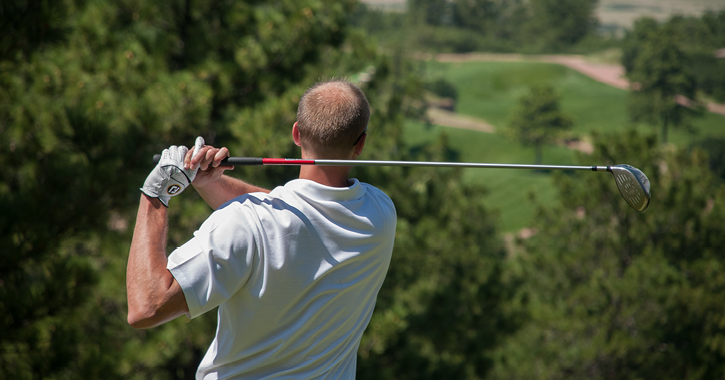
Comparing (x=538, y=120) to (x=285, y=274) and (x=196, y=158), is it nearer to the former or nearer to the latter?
(x=196, y=158)

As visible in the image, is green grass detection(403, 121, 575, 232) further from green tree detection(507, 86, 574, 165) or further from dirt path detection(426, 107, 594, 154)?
green tree detection(507, 86, 574, 165)

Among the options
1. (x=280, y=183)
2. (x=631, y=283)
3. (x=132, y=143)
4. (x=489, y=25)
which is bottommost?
(x=489, y=25)

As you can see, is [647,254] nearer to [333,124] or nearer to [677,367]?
[677,367]

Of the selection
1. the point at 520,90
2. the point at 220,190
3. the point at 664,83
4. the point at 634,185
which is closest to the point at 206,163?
the point at 220,190

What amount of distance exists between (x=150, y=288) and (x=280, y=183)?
5.14 meters

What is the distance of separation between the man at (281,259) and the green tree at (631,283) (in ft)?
27.4

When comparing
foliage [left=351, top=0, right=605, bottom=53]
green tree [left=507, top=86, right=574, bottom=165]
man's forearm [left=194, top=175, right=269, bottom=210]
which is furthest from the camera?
foliage [left=351, top=0, right=605, bottom=53]

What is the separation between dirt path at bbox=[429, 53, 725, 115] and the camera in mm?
38281

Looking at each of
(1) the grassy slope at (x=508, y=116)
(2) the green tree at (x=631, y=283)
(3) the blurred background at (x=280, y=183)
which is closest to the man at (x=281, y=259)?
(3) the blurred background at (x=280, y=183)

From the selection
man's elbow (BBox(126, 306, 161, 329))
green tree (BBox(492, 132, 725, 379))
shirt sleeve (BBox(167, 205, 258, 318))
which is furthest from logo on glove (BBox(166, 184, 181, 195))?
green tree (BBox(492, 132, 725, 379))

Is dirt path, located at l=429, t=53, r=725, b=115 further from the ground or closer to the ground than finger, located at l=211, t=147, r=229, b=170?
closer to the ground

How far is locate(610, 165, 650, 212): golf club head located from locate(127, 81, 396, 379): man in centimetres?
91

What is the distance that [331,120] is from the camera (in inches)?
54.3

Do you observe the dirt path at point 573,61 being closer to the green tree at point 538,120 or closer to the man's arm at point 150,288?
the green tree at point 538,120
